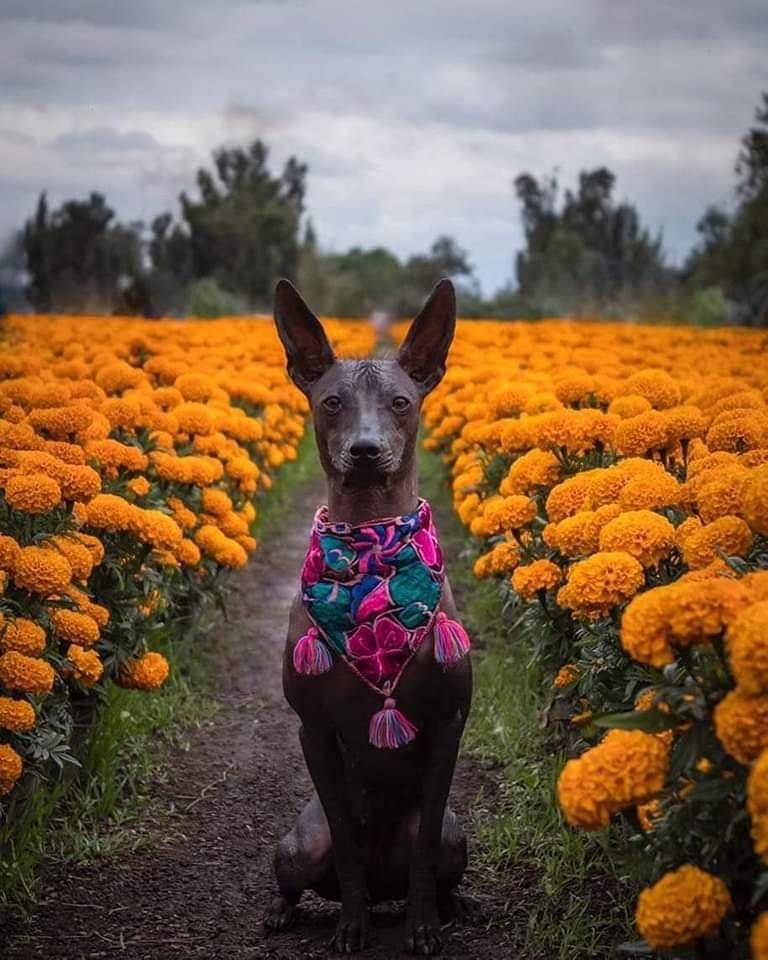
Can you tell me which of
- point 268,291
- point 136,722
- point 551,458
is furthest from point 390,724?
point 268,291

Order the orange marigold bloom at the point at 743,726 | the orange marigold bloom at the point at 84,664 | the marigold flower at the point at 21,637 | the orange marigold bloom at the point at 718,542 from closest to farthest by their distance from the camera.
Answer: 1. the orange marigold bloom at the point at 743,726
2. the orange marigold bloom at the point at 718,542
3. the marigold flower at the point at 21,637
4. the orange marigold bloom at the point at 84,664

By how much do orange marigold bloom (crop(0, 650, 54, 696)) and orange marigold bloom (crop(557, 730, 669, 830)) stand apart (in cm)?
188

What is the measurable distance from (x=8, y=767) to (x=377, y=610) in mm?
1188

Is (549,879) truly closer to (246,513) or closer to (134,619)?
(134,619)

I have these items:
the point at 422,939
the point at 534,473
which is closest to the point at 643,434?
the point at 534,473

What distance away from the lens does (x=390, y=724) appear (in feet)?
11.5

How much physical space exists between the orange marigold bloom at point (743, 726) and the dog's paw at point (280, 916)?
2.21 metres

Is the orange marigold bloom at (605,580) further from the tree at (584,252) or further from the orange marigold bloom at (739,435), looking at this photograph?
the tree at (584,252)

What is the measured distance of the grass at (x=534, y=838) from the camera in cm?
376

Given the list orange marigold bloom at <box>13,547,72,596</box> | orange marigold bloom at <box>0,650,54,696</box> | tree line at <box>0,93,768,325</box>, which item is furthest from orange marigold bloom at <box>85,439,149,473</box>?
tree line at <box>0,93,768,325</box>

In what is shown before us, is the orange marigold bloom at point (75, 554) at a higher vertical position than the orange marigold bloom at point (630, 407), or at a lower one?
lower

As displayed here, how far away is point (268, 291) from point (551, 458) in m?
44.6

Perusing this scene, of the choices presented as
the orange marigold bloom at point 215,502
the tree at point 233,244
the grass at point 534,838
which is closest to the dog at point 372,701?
the grass at point 534,838

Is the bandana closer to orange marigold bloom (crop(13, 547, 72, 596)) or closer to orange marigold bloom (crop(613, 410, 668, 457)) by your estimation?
orange marigold bloom (crop(13, 547, 72, 596))
